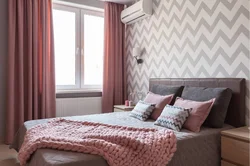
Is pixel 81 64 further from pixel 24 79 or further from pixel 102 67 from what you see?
pixel 24 79

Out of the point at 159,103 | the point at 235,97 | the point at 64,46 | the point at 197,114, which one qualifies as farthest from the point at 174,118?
the point at 64,46

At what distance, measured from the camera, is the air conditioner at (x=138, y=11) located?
3488mm

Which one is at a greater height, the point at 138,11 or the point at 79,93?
the point at 138,11

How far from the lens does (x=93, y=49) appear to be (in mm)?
4145

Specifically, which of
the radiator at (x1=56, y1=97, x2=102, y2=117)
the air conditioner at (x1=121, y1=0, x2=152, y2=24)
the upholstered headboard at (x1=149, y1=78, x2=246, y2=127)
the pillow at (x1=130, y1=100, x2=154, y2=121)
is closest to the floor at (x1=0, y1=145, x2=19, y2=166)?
the radiator at (x1=56, y1=97, x2=102, y2=117)

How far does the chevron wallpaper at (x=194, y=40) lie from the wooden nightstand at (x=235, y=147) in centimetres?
46

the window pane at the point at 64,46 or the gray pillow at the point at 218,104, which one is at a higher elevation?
the window pane at the point at 64,46

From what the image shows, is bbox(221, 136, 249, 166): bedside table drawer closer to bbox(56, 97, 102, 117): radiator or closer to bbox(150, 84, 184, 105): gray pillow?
bbox(150, 84, 184, 105): gray pillow

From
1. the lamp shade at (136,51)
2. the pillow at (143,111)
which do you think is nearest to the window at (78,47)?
the lamp shade at (136,51)

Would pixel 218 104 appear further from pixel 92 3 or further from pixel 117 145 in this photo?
pixel 92 3

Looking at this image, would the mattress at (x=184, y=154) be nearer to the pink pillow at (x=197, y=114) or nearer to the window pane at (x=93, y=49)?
the pink pillow at (x=197, y=114)

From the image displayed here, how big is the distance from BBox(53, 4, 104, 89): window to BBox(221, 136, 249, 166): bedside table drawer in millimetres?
2709

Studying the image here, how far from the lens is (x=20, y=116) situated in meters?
3.28

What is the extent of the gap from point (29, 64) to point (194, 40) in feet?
8.24
